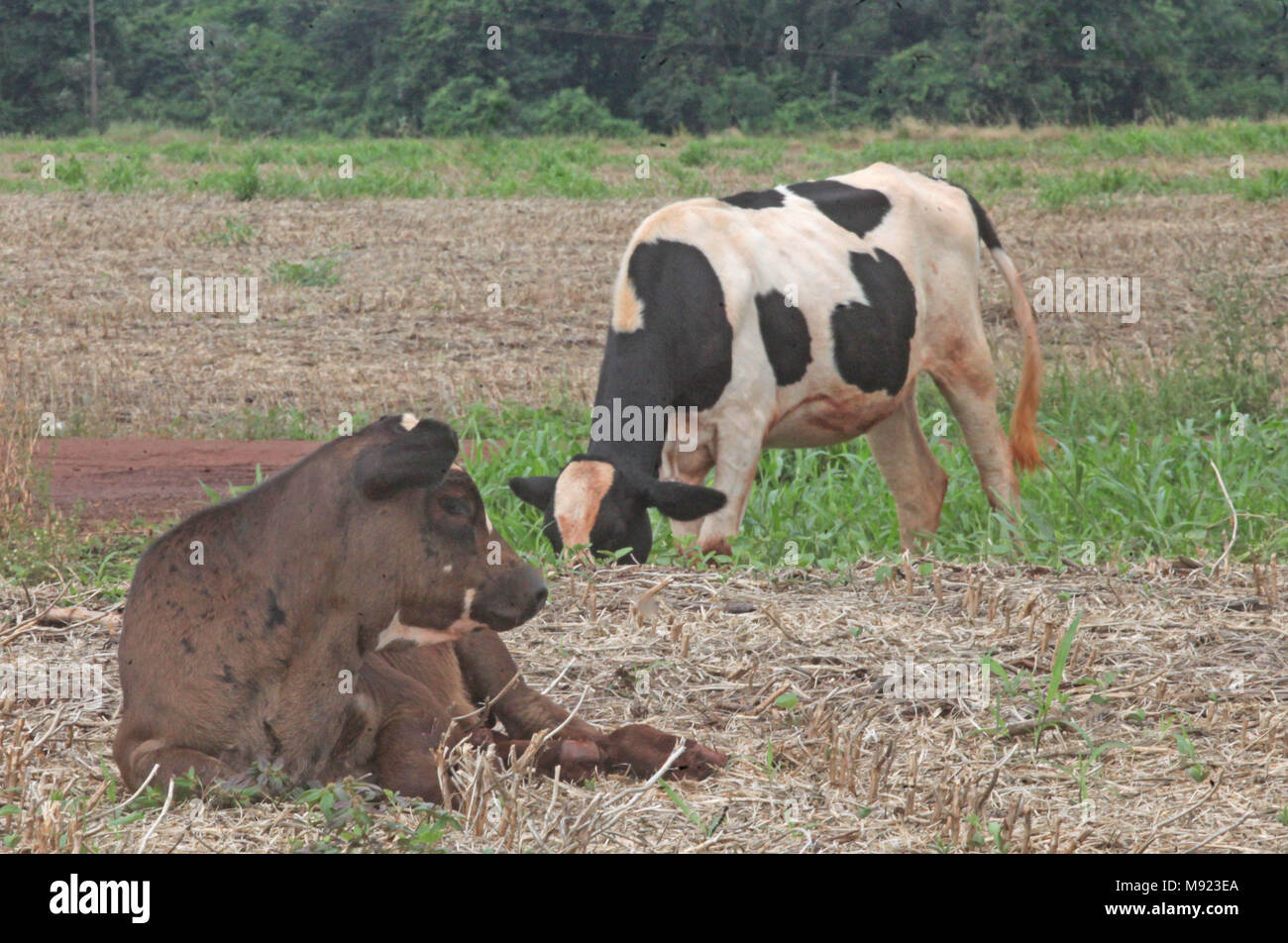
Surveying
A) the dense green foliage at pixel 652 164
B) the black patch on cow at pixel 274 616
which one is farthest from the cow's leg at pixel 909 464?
the dense green foliage at pixel 652 164

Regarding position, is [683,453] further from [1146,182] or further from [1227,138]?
[1227,138]

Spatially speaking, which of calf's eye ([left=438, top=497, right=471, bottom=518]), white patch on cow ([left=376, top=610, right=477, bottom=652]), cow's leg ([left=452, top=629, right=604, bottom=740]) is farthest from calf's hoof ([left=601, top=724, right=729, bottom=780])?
calf's eye ([left=438, top=497, right=471, bottom=518])

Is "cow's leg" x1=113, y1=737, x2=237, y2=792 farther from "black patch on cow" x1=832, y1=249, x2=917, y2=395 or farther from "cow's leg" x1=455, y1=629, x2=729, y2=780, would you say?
"black patch on cow" x1=832, y1=249, x2=917, y2=395

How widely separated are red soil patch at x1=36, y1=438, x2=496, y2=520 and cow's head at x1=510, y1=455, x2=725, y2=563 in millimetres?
2300

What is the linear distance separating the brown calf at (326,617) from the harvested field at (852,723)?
0.48ft

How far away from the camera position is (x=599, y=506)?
241 inches

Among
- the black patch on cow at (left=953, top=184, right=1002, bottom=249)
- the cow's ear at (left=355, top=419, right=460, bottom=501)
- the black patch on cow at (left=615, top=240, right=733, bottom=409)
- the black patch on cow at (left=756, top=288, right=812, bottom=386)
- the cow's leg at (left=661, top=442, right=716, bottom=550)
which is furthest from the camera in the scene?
the black patch on cow at (left=953, top=184, right=1002, bottom=249)

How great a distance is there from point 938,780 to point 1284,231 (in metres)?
15.7

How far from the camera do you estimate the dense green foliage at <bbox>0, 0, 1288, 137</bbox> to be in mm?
39750

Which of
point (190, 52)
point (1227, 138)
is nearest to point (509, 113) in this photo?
point (190, 52)

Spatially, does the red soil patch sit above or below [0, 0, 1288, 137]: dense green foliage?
below

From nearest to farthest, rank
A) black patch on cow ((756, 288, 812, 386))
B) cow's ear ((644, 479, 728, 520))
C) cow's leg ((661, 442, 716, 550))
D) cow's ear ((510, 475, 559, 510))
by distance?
cow's ear ((644, 479, 728, 520))
cow's ear ((510, 475, 559, 510))
cow's leg ((661, 442, 716, 550))
black patch on cow ((756, 288, 812, 386))

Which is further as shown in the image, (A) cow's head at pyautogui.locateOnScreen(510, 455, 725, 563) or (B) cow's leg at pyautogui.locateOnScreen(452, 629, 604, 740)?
(A) cow's head at pyautogui.locateOnScreen(510, 455, 725, 563)

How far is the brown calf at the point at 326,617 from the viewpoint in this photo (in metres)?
3.67
